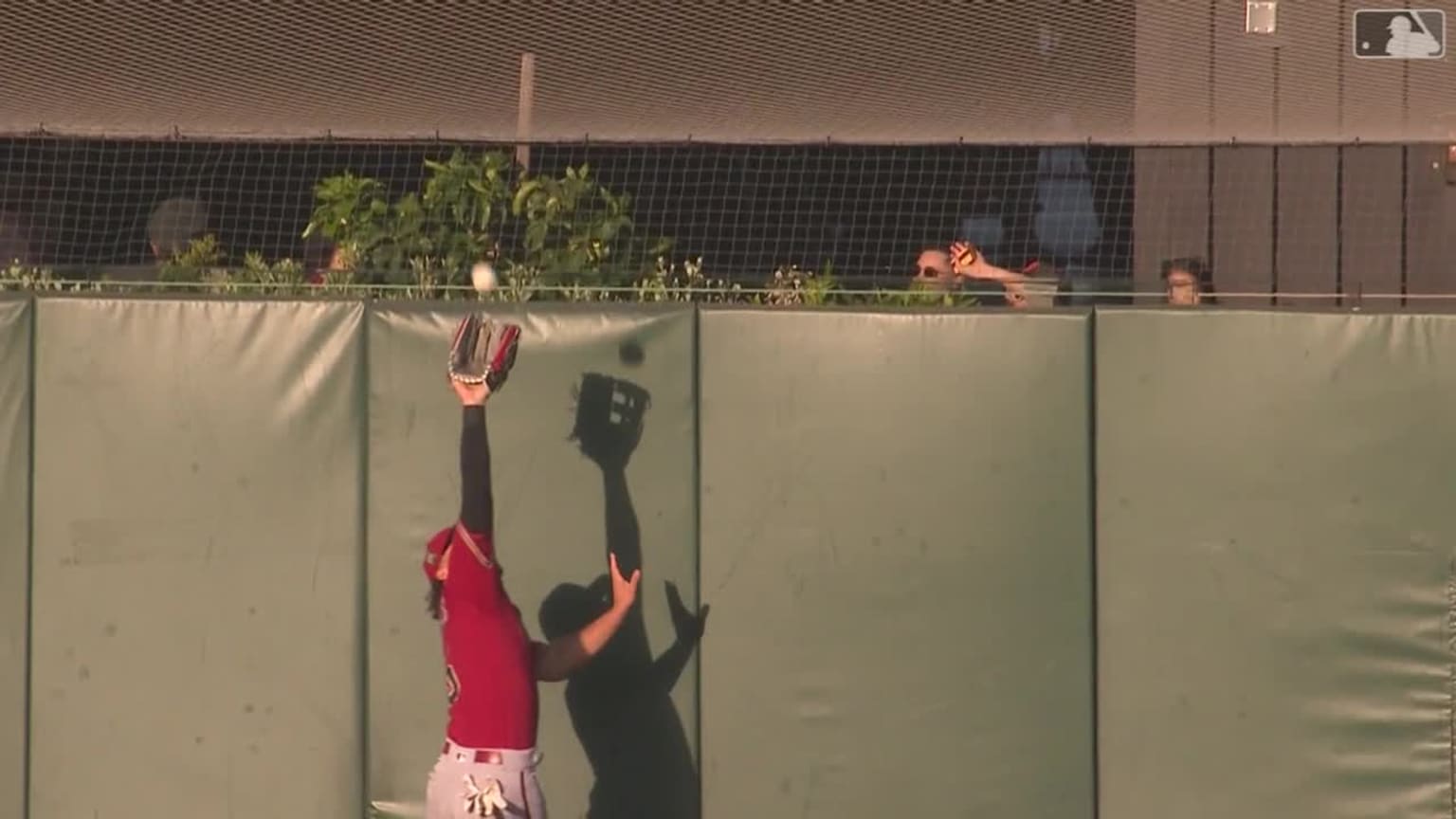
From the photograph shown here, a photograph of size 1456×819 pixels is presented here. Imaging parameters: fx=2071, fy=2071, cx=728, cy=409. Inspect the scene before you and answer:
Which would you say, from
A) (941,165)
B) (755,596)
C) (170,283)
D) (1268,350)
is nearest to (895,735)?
(755,596)

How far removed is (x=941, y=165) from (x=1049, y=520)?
5.55 ft

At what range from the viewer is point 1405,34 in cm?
696

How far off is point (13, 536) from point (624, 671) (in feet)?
6.73

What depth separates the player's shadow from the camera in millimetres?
6555

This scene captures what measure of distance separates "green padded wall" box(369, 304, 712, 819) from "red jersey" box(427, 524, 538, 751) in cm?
60

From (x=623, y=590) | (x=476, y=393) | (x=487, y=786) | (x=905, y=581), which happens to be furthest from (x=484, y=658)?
(x=905, y=581)

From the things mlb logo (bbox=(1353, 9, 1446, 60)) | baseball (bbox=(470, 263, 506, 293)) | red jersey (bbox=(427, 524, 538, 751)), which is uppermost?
→ mlb logo (bbox=(1353, 9, 1446, 60))

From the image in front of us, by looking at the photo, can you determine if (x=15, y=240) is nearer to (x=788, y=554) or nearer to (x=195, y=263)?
(x=195, y=263)

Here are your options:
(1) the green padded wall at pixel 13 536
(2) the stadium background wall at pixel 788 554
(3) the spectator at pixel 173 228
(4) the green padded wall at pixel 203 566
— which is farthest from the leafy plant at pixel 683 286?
(1) the green padded wall at pixel 13 536

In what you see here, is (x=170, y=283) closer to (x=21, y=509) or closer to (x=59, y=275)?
(x=59, y=275)

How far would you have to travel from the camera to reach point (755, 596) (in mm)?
6555

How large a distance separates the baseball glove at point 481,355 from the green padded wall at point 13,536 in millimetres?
1674

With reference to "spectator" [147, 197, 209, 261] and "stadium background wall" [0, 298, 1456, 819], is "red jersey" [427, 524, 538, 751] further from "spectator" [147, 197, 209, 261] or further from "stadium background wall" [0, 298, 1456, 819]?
"spectator" [147, 197, 209, 261]

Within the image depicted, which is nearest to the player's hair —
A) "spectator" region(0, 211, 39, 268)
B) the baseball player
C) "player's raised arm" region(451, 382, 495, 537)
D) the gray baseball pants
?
the baseball player
